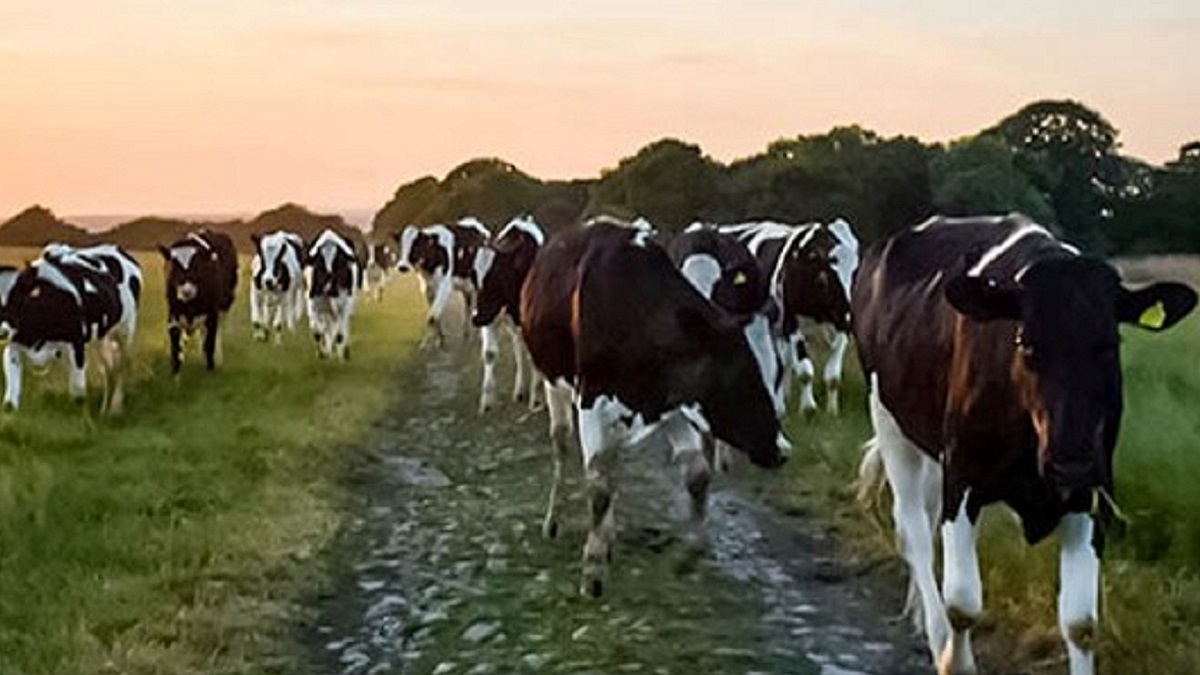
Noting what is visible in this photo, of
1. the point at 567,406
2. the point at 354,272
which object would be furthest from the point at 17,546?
the point at 354,272

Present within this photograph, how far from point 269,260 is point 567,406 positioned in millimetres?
20166

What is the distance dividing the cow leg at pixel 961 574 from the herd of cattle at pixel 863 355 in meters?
0.01

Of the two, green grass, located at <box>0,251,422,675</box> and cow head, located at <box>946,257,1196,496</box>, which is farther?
green grass, located at <box>0,251,422,675</box>

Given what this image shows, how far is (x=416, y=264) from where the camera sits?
30062 mm

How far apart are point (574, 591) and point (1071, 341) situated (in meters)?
4.50

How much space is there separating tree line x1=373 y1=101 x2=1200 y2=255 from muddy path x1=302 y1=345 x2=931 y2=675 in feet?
56.3

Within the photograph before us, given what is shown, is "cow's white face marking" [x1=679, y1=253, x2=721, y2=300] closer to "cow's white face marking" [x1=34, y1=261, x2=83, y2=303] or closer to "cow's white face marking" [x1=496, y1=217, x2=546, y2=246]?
"cow's white face marking" [x1=496, y1=217, x2=546, y2=246]

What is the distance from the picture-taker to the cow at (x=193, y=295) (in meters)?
23.4

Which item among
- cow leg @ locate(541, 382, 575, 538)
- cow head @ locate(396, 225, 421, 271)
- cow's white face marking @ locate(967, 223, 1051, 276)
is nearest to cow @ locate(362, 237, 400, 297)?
cow head @ locate(396, 225, 421, 271)

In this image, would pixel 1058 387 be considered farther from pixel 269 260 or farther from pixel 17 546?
pixel 269 260

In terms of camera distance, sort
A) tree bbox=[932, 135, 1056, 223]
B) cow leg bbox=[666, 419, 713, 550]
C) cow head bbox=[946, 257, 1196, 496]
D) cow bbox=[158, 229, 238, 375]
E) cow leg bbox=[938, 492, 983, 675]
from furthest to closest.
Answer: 1. tree bbox=[932, 135, 1056, 223]
2. cow bbox=[158, 229, 238, 375]
3. cow leg bbox=[666, 419, 713, 550]
4. cow leg bbox=[938, 492, 983, 675]
5. cow head bbox=[946, 257, 1196, 496]

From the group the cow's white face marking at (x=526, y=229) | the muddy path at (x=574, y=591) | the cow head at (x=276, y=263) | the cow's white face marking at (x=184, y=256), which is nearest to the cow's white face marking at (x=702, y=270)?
the muddy path at (x=574, y=591)

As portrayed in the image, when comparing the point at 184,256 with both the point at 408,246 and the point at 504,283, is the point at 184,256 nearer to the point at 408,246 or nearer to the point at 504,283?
the point at 408,246

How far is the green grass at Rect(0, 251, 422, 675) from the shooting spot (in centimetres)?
937
